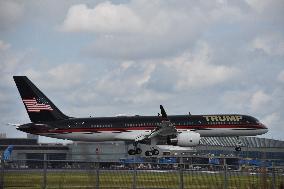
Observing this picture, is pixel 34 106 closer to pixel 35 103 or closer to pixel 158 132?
pixel 35 103

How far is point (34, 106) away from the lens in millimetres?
85812

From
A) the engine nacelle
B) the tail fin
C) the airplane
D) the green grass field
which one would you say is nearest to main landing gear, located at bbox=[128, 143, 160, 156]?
the airplane

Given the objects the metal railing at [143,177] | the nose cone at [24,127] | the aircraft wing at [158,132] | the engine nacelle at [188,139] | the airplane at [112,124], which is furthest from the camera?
the airplane at [112,124]

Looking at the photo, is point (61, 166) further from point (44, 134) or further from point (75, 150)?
point (75, 150)

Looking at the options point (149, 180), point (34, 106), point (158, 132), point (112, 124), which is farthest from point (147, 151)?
point (149, 180)

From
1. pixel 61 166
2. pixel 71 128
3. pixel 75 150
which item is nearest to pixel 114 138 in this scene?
pixel 71 128

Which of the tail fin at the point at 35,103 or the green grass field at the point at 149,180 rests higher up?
the tail fin at the point at 35,103

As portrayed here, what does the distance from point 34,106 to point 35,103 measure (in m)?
0.47

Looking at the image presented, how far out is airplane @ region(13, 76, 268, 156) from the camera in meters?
84.9

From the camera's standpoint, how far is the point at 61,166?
31906 mm

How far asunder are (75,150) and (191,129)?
50655mm

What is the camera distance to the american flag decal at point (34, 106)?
281 ft

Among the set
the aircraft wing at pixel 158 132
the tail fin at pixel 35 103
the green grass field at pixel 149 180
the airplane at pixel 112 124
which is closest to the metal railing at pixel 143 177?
the green grass field at pixel 149 180

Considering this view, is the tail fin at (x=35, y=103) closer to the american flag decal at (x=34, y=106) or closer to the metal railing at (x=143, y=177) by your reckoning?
the american flag decal at (x=34, y=106)
